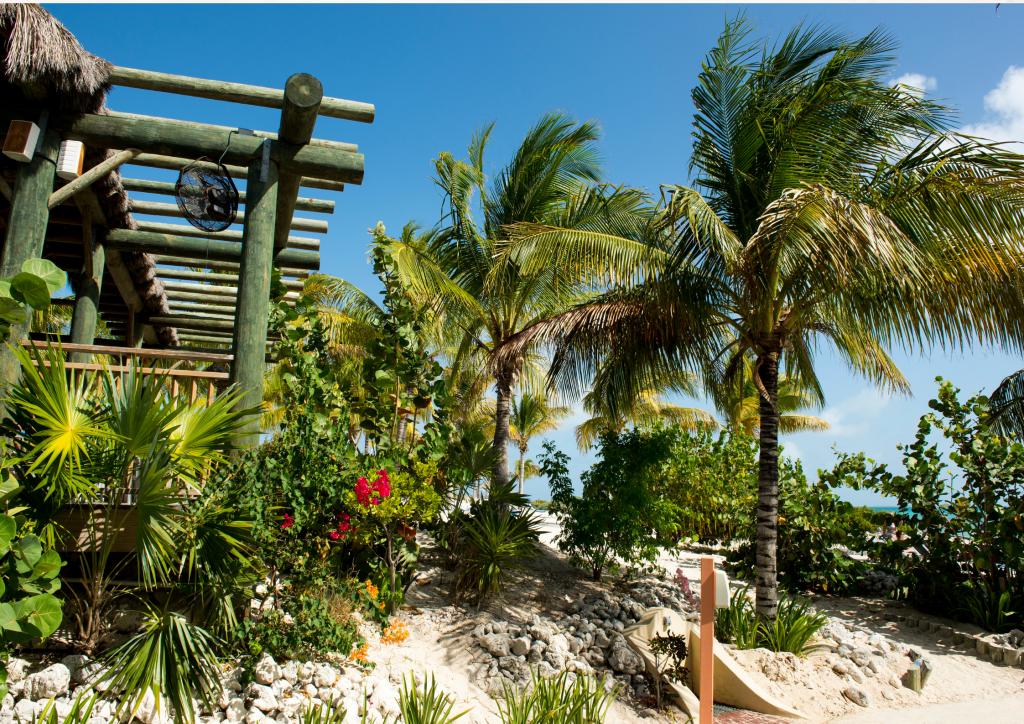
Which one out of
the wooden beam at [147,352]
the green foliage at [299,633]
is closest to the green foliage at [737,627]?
the green foliage at [299,633]

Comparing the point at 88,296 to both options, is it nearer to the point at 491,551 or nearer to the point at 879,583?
the point at 491,551

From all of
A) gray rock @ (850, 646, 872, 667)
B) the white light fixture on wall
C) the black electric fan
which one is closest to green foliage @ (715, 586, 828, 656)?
gray rock @ (850, 646, 872, 667)

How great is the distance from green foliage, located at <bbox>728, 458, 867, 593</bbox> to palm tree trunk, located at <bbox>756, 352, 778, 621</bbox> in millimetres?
2190

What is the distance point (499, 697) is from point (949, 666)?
5.31 m

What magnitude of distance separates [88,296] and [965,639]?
1179 centimetres

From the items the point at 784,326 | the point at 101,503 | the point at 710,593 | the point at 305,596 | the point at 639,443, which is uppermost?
the point at 784,326

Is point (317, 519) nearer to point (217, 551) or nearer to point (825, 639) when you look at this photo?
point (217, 551)

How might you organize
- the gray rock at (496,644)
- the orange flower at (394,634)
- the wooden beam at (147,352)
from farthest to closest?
the gray rock at (496,644)
the orange flower at (394,634)
the wooden beam at (147,352)

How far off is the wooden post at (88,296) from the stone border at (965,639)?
11.3 meters

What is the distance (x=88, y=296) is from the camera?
7.77m

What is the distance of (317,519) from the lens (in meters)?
5.79

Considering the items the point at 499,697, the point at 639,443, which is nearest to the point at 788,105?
the point at 639,443

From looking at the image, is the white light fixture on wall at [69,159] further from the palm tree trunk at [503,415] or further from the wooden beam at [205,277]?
the palm tree trunk at [503,415]

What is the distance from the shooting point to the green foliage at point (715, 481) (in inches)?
456
